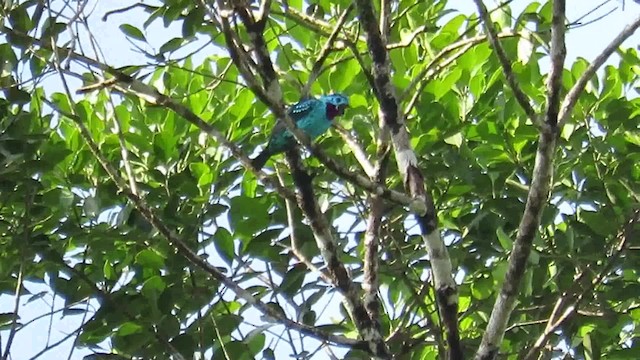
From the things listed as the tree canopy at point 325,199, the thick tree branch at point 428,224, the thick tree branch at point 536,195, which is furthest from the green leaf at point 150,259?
the thick tree branch at point 536,195

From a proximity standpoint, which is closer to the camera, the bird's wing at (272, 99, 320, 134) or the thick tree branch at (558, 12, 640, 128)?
the thick tree branch at (558, 12, 640, 128)

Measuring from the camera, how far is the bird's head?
12.4 feet

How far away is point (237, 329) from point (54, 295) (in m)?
0.71

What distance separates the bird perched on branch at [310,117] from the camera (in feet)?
12.0

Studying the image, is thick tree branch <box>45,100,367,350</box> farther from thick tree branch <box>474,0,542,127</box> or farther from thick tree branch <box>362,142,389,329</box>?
thick tree branch <box>474,0,542,127</box>

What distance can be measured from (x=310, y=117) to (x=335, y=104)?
0.52 ft

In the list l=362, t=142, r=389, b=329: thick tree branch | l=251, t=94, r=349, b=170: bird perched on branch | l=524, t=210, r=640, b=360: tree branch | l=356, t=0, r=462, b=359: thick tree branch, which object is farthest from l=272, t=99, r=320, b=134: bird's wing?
l=524, t=210, r=640, b=360: tree branch

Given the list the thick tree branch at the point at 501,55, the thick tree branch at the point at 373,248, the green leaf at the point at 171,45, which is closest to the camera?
the thick tree branch at the point at 501,55

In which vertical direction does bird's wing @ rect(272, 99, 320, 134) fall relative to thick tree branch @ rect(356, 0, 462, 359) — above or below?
above

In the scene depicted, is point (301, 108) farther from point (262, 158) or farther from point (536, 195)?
point (536, 195)

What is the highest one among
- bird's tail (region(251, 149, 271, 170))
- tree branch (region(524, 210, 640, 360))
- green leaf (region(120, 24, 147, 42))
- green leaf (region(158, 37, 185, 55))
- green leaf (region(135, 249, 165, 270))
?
green leaf (region(120, 24, 147, 42))

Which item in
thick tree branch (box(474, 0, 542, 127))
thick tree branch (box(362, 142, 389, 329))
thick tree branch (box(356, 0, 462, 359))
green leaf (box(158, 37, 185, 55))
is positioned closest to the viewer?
thick tree branch (box(474, 0, 542, 127))

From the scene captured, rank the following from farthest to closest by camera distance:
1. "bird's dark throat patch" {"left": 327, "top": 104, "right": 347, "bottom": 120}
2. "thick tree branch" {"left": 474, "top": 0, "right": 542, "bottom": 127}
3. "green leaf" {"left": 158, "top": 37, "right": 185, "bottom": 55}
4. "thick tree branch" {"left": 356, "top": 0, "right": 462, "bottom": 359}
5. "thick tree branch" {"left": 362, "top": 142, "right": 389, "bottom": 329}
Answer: "bird's dark throat patch" {"left": 327, "top": 104, "right": 347, "bottom": 120} → "green leaf" {"left": 158, "top": 37, "right": 185, "bottom": 55} → "thick tree branch" {"left": 362, "top": 142, "right": 389, "bottom": 329} → "thick tree branch" {"left": 356, "top": 0, "right": 462, "bottom": 359} → "thick tree branch" {"left": 474, "top": 0, "right": 542, "bottom": 127}

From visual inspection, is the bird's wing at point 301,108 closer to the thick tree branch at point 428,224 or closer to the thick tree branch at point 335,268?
the thick tree branch at point 335,268
